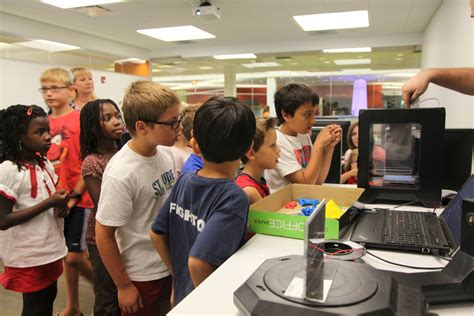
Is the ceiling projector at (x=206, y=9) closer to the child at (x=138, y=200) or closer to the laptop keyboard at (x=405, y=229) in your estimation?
the child at (x=138, y=200)

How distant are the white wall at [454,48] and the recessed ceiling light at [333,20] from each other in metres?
1.02

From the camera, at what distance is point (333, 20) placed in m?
5.68

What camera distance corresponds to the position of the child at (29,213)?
1.58 meters

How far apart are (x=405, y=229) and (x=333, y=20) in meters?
5.20

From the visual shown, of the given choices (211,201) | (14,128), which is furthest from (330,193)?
(14,128)

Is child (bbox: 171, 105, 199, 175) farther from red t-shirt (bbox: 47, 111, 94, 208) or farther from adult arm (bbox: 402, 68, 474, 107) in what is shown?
adult arm (bbox: 402, 68, 474, 107)

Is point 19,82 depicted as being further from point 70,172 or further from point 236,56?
point 236,56

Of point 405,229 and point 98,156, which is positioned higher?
point 98,156

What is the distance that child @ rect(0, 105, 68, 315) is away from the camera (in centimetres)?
158

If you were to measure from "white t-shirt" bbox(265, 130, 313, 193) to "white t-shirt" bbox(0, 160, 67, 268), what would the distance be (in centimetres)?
106

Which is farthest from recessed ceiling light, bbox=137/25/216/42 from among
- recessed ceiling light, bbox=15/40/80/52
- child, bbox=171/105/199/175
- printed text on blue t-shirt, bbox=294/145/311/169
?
printed text on blue t-shirt, bbox=294/145/311/169

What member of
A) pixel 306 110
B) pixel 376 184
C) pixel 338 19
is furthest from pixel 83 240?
pixel 338 19

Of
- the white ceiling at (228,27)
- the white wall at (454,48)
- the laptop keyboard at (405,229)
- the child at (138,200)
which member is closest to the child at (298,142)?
the laptop keyboard at (405,229)

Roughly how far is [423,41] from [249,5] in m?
3.49
